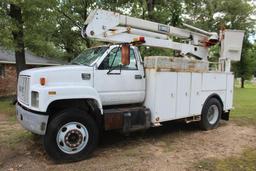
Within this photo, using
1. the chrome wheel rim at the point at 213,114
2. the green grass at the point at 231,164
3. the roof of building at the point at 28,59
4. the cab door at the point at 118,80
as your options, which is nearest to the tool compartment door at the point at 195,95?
the chrome wheel rim at the point at 213,114

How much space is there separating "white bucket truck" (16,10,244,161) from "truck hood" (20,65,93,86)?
0.02 meters

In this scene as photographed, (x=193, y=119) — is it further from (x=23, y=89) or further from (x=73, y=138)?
(x=23, y=89)

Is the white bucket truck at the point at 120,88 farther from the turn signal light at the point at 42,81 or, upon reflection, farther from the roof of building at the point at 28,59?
the roof of building at the point at 28,59

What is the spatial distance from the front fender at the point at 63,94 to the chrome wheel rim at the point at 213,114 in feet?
12.7

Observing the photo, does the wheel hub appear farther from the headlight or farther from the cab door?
the cab door

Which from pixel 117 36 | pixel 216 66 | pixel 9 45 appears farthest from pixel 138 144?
pixel 9 45

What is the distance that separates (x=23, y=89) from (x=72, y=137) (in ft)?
4.67

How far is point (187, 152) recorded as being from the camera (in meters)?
5.60

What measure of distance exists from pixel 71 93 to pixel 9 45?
845cm

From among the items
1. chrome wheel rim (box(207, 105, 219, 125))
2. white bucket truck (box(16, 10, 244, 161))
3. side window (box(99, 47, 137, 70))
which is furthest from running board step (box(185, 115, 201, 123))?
side window (box(99, 47, 137, 70))

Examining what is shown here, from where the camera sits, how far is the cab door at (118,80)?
5543 millimetres

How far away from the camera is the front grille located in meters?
5.07

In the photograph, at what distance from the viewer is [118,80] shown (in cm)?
578

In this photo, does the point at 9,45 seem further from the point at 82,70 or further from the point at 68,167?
the point at 68,167
